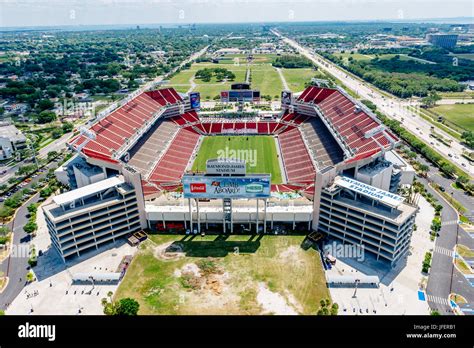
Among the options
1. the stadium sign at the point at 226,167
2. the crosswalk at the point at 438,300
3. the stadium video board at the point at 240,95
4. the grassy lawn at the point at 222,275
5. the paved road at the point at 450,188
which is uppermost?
the stadium video board at the point at 240,95

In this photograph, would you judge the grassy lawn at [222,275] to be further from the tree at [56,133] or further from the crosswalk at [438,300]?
the tree at [56,133]

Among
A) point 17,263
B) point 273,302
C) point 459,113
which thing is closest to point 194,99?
point 17,263

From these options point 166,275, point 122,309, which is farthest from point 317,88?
point 122,309

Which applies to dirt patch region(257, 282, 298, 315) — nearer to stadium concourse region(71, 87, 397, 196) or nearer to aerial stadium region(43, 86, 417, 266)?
aerial stadium region(43, 86, 417, 266)

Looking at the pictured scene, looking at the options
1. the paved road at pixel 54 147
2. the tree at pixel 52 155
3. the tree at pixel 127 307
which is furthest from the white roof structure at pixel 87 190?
the paved road at pixel 54 147

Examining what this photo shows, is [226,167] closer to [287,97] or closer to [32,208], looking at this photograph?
[32,208]
